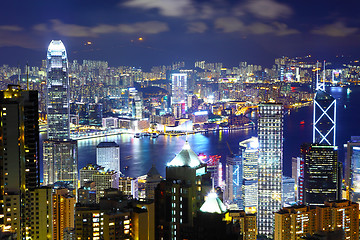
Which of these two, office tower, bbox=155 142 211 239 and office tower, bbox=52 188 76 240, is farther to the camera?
office tower, bbox=52 188 76 240

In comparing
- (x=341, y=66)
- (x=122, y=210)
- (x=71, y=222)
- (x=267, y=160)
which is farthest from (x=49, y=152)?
(x=122, y=210)

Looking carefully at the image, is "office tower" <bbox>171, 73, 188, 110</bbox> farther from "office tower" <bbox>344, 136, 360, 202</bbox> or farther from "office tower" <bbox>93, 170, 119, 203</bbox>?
"office tower" <bbox>93, 170, 119, 203</bbox>

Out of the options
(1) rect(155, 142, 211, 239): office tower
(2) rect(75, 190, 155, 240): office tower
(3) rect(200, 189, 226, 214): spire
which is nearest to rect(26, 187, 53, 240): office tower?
(2) rect(75, 190, 155, 240): office tower

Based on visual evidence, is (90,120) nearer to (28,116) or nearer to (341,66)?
(341,66)

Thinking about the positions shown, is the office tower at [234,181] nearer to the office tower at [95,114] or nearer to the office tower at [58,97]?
the office tower at [58,97]

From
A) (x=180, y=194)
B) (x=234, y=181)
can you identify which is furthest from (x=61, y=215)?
(x=234, y=181)

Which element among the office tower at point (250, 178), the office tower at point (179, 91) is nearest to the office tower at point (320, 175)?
the office tower at point (250, 178)
